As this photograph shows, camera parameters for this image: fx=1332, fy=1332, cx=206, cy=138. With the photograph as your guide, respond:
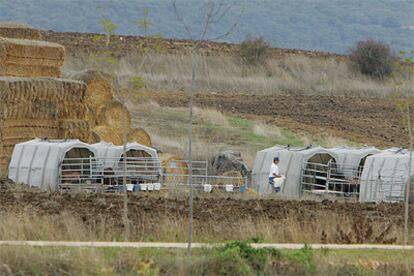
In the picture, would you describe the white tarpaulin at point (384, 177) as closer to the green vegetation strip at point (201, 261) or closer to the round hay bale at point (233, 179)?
the round hay bale at point (233, 179)

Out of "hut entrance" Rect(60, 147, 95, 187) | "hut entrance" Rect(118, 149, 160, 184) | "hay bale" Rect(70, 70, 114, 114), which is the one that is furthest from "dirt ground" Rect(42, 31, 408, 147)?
"hut entrance" Rect(60, 147, 95, 187)

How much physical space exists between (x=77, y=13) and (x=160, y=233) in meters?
123

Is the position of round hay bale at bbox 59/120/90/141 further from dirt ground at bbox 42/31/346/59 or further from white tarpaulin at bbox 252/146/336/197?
dirt ground at bbox 42/31/346/59

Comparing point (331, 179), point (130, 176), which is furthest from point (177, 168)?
point (331, 179)

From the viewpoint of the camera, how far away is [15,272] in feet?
55.6

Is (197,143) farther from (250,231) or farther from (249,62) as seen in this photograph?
(249,62)

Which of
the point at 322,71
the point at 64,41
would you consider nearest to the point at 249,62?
the point at 322,71

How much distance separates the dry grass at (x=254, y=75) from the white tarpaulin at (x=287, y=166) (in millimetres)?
22805

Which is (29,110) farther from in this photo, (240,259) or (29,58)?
(240,259)

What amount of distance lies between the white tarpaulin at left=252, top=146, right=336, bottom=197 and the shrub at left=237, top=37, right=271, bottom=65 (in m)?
41.4

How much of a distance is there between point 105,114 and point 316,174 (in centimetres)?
669

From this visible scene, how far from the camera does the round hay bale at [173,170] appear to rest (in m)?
33.4

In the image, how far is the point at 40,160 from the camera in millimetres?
31750

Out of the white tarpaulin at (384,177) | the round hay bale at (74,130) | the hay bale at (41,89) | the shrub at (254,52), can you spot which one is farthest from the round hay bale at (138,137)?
the shrub at (254,52)
